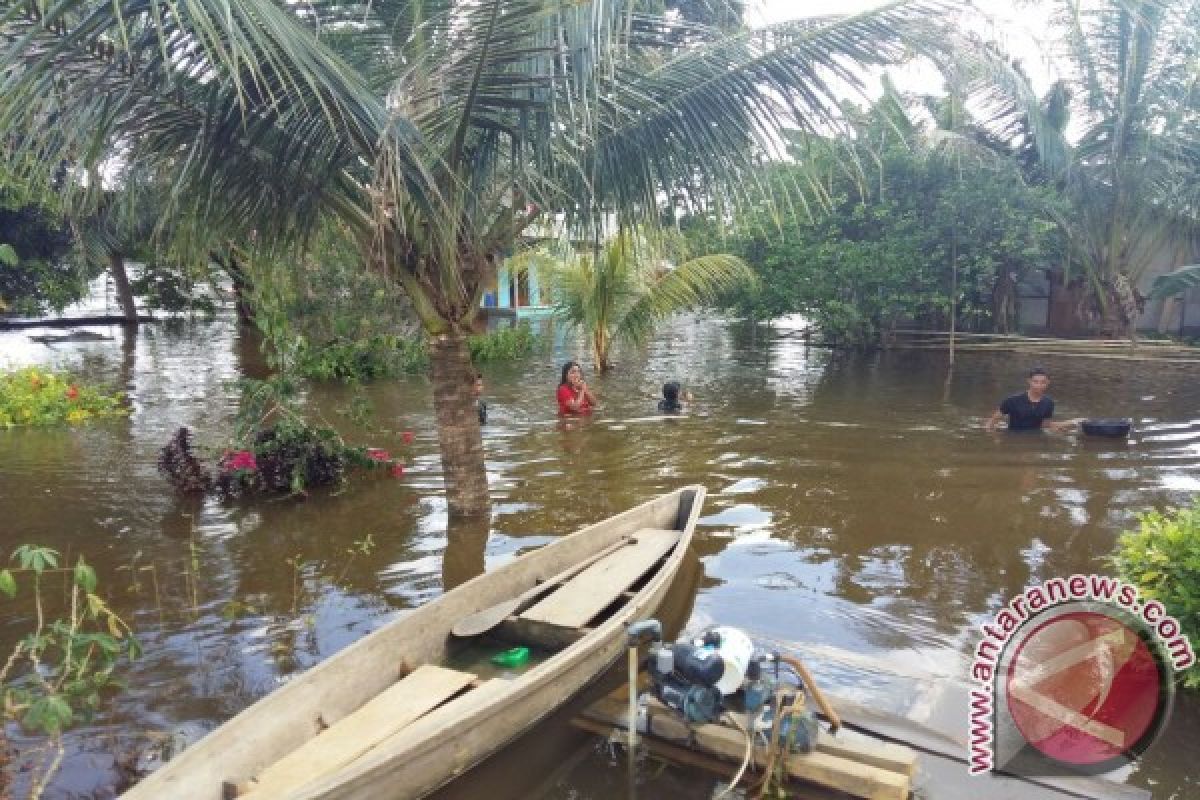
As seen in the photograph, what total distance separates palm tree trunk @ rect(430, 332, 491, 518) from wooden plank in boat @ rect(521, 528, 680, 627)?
164 cm

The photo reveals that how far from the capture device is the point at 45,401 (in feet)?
37.7

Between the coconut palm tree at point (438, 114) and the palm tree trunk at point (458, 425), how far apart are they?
0.02 m

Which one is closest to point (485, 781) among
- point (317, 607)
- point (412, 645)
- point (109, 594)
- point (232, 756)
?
point (412, 645)

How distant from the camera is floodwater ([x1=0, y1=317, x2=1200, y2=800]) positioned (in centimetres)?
454

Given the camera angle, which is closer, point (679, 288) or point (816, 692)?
point (816, 692)

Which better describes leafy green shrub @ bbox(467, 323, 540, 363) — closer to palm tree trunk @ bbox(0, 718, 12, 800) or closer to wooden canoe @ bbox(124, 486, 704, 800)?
wooden canoe @ bbox(124, 486, 704, 800)

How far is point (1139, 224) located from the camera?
58.7ft

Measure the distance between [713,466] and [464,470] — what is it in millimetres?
3467

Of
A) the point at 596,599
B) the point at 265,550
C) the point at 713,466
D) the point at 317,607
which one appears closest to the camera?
the point at 596,599

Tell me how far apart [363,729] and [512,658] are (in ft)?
3.35

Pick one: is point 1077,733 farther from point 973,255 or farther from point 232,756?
point 973,255

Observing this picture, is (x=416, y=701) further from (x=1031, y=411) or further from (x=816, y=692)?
(x=1031, y=411)

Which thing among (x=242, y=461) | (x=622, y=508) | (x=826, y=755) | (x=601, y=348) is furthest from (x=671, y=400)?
(x=826, y=755)

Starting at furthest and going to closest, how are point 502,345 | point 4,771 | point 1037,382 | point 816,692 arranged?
point 502,345 < point 1037,382 < point 816,692 < point 4,771
